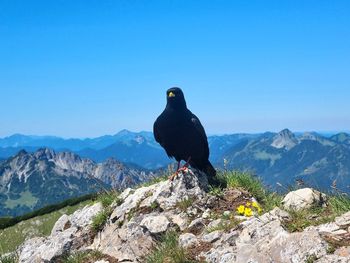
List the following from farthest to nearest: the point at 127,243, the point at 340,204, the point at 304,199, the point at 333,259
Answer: the point at 127,243
the point at 304,199
the point at 340,204
the point at 333,259

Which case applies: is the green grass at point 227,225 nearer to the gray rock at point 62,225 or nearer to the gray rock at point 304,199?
the gray rock at point 304,199

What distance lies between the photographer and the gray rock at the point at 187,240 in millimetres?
9913

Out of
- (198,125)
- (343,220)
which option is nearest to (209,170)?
(198,125)

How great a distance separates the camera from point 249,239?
9.02 m

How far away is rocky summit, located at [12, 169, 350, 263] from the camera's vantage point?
7.99 meters

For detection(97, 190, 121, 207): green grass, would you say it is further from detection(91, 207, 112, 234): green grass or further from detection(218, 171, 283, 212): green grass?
detection(218, 171, 283, 212): green grass

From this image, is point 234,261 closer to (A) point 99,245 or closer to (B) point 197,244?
(B) point 197,244

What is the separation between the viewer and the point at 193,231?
436 inches

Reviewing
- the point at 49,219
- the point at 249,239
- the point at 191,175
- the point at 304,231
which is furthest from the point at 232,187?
the point at 49,219

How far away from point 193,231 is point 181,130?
3.63 m

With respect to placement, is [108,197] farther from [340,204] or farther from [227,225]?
[340,204]

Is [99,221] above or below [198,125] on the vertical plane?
below

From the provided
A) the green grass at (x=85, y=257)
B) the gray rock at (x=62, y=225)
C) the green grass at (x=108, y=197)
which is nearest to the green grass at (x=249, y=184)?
the green grass at (x=108, y=197)

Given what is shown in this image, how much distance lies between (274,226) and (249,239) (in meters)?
0.59
